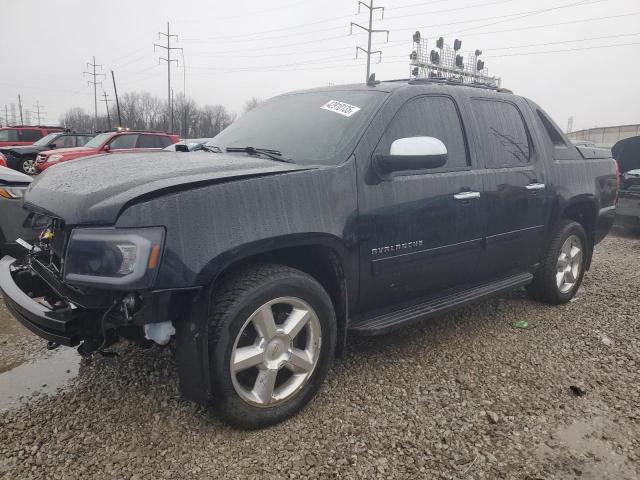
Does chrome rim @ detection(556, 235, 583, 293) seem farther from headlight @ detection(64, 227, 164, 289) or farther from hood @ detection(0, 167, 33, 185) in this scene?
hood @ detection(0, 167, 33, 185)

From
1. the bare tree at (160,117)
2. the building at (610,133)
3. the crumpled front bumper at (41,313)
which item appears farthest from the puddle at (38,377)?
the bare tree at (160,117)

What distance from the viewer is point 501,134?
3760mm

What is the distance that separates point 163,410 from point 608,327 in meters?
3.50

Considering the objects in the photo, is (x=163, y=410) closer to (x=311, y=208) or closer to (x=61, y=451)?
(x=61, y=451)

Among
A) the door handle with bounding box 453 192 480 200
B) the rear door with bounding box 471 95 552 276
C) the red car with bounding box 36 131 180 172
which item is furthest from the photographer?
the red car with bounding box 36 131 180 172

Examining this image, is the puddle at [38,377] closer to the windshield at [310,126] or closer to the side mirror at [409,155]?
the windshield at [310,126]

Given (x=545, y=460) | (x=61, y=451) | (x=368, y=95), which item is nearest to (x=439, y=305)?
(x=545, y=460)

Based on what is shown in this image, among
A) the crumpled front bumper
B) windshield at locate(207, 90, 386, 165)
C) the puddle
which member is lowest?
the puddle

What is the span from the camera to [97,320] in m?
2.28

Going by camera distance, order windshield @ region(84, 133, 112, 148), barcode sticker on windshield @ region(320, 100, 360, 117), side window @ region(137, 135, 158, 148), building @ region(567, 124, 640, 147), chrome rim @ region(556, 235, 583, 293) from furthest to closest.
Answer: building @ region(567, 124, 640, 147) < side window @ region(137, 135, 158, 148) < windshield @ region(84, 133, 112, 148) < chrome rim @ region(556, 235, 583, 293) < barcode sticker on windshield @ region(320, 100, 360, 117)

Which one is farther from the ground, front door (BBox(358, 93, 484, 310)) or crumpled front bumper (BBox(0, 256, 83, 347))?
front door (BBox(358, 93, 484, 310))

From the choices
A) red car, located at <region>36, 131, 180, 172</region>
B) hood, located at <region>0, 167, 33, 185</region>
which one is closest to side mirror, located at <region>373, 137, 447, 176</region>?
hood, located at <region>0, 167, 33, 185</region>

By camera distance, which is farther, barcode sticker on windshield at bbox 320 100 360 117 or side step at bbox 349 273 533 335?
barcode sticker on windshield at bbox 320 100 360 117

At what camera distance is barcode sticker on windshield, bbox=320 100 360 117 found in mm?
3004
